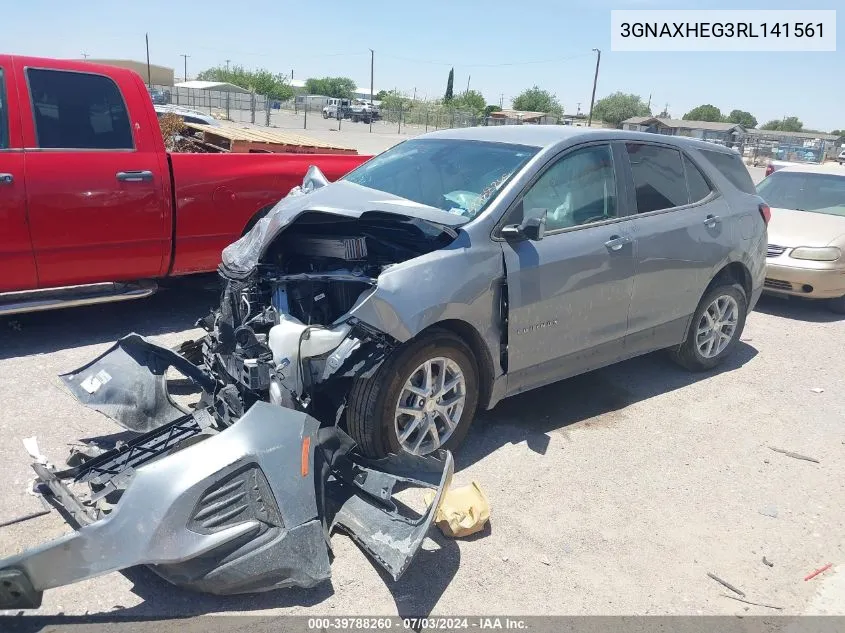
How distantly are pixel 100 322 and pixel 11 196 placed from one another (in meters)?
1.42

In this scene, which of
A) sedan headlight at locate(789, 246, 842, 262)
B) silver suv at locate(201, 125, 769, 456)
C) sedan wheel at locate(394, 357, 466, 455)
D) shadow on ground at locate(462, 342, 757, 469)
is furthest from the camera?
sedan headlight at locate(789, 246, 842, 262)

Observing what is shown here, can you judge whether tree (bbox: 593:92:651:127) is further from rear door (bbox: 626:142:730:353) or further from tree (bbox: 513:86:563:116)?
rear door (bbox: 626:142:730:353)

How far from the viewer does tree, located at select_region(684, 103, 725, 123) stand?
97.8 meters

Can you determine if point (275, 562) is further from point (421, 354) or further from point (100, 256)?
point (100, 256)

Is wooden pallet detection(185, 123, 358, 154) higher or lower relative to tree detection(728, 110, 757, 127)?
lower

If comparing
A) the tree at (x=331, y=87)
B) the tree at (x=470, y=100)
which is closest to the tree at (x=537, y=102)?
the tree at (x=470, y=100)

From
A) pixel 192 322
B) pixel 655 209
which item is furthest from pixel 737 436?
pixel 192 322

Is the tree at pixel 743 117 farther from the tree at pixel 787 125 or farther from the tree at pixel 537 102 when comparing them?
the tree at pixel 537 102

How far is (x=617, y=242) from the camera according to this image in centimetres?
443

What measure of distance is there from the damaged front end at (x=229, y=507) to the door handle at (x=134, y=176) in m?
2.38

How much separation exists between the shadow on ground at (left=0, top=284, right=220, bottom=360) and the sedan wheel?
2876 mm

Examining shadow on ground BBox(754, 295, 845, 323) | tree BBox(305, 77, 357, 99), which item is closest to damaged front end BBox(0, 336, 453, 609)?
shadow on ground BBox(754, 295, 845, 323)

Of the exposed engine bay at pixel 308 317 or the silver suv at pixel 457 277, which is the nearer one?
the exposed engine bay at pixel 308 317

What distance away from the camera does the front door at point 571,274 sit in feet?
13.0
